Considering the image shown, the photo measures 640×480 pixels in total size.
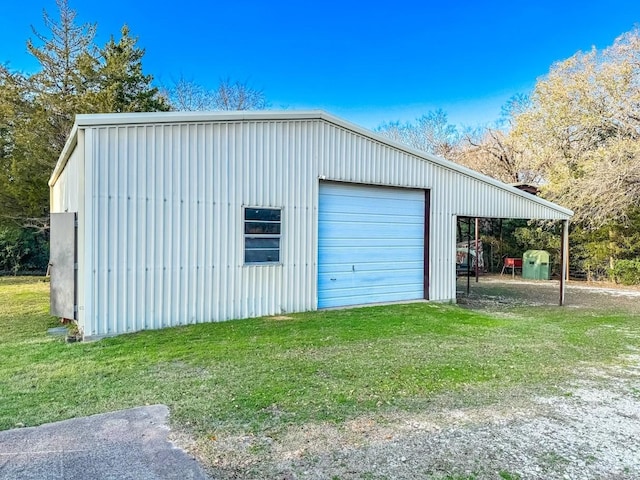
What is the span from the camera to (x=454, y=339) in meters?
6.16

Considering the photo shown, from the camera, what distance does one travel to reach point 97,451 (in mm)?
2734

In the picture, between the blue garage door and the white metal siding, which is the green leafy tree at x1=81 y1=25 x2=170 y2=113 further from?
the blue garage door

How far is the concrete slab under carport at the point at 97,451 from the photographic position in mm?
2480

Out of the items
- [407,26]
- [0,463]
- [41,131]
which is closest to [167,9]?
[41,131]

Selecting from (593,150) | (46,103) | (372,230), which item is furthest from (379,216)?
(46,103)

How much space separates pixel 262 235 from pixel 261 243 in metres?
0.13

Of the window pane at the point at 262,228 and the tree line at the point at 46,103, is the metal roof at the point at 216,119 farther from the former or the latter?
the tree line at the point at 46,103

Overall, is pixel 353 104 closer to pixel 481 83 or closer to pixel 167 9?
pixel 481 83

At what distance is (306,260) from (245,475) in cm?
543

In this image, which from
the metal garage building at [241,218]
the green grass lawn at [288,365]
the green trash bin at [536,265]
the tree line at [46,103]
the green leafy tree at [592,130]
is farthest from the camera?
the green trash bin at [536,265]

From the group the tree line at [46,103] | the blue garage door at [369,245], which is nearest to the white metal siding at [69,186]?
the blue garage door at [369,245]

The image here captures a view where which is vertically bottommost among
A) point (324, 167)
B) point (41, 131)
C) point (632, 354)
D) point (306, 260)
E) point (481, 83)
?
point (632, 354)

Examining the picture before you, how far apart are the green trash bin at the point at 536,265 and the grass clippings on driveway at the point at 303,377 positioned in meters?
9.27

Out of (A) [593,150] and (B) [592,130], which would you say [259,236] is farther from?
(B) [592,130]
